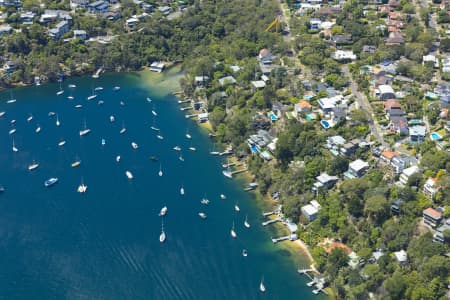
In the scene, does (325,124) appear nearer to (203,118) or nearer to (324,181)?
(324,181)

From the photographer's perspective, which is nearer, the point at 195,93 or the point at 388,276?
the point at 388,276

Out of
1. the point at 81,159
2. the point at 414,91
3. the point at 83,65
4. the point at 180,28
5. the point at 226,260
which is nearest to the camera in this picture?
the point at 226,260

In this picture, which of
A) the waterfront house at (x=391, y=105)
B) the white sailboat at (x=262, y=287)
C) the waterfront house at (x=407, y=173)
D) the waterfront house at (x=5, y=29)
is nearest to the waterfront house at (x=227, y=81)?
the waterfront house at (x=391, y=105)

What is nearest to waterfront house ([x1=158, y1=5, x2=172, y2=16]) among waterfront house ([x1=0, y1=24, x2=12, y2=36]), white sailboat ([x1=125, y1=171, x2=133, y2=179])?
waterfront house ([x1=0, y1=24, x2=12, y2=36])

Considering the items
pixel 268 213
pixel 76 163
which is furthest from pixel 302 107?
pixel 76 163

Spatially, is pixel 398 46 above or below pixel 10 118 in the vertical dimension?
above

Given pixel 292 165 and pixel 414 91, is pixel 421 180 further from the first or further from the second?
pixel 414 91

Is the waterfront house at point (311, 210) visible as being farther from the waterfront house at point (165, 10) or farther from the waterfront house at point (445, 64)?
the waterfront house at point (165, 10)

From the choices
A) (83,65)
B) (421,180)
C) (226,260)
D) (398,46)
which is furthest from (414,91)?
(83,65)
